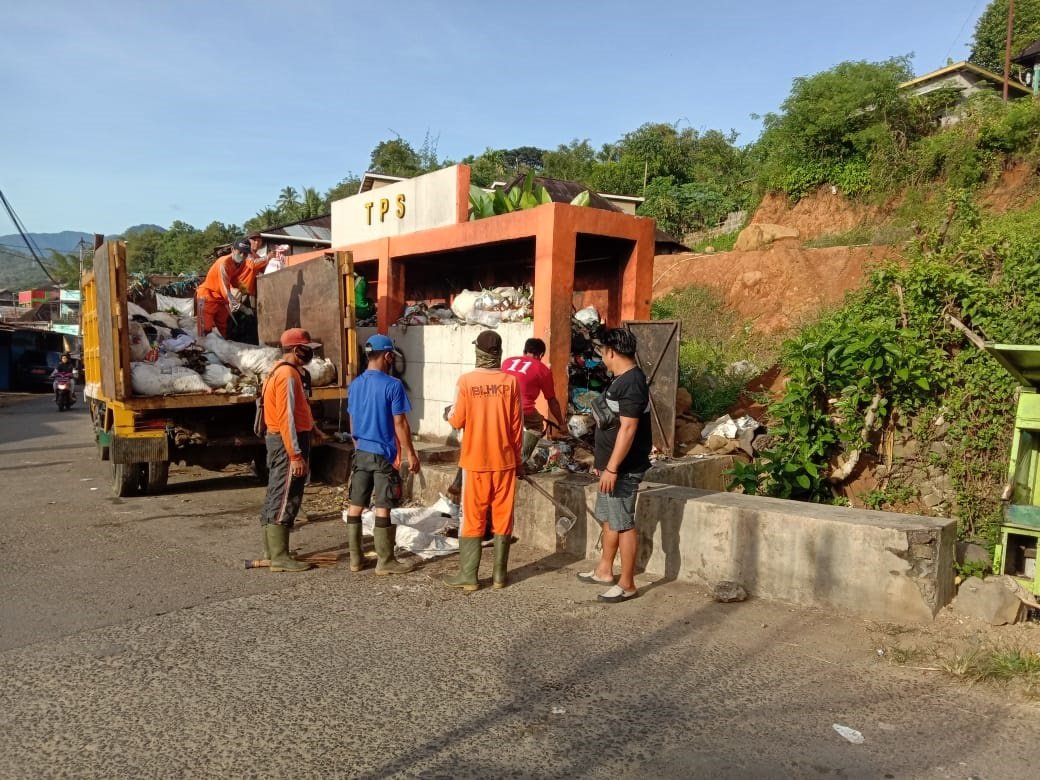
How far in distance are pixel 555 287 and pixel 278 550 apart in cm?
360

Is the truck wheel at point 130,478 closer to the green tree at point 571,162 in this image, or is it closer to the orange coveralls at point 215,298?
the orange coveralls at point 215,298

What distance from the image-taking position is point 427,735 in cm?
300

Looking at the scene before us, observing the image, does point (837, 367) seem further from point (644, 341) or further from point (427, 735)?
point (427, 735)

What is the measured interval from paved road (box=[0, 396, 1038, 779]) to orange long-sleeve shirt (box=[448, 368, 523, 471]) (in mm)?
891

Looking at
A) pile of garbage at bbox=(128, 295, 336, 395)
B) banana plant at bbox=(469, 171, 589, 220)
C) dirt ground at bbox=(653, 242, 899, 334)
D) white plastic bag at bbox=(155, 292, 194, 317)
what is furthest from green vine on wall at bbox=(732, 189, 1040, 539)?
dirt ground at bbox=(653, 242, 899, 334)

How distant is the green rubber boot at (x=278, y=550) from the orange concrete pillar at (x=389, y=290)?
4.56 meters

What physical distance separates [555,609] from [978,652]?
2.23 metres

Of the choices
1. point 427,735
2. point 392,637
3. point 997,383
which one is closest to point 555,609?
point 392,637

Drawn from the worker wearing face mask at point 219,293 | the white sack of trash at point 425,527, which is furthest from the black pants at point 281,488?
the worker wearing face mask at point 219,293

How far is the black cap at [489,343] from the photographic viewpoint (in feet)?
16.4

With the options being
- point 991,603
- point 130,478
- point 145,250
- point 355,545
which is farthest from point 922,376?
point 145,250

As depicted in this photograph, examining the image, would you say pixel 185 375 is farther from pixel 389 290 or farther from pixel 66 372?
pixel 66 372

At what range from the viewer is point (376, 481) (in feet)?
17.2

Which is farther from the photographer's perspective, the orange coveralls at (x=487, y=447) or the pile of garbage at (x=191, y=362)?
the pile of garbage at (x=191, y=362)
